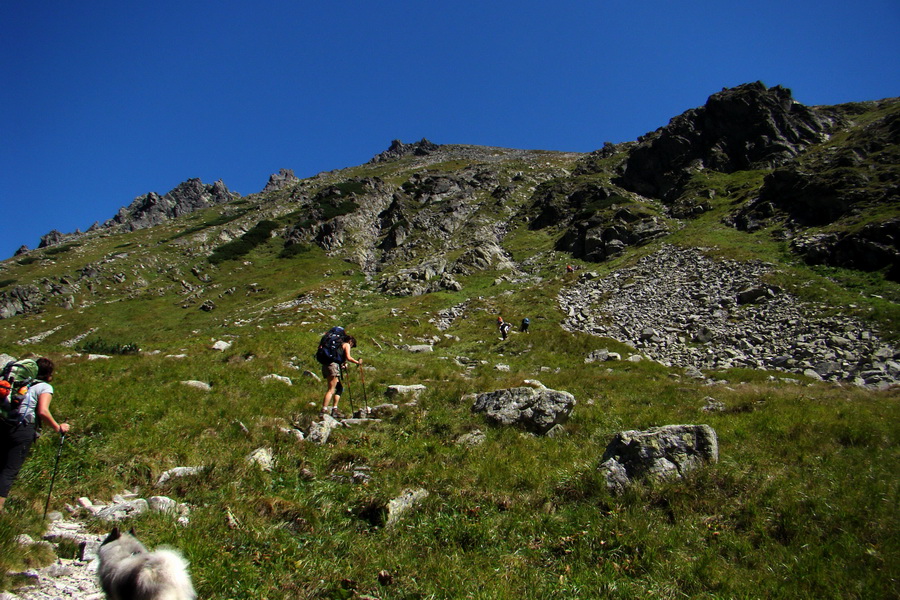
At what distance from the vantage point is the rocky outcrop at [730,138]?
63188 millimetres

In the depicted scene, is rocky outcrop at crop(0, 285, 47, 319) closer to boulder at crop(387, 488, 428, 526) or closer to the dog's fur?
boulder at crop(387, 488, 428, 526)

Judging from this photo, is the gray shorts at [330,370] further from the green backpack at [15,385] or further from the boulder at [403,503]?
the green backpack at [15,385]

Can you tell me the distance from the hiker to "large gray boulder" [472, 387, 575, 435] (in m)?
7.97

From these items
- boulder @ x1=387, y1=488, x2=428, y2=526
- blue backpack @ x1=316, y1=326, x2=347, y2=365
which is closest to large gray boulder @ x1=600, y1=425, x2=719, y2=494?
boulder @ x1=387, y1=488, x2=428, y2=526

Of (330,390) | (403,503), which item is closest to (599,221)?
(330,390)

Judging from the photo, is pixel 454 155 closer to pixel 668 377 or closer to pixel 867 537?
pixel 668 377

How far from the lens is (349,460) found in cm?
743

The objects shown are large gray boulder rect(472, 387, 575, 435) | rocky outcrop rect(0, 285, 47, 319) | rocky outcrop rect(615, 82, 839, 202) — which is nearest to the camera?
large gray boulder rect(472, 387, 575, 435)

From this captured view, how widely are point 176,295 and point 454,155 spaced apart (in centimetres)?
12760

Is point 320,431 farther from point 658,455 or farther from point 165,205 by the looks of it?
point 165,205

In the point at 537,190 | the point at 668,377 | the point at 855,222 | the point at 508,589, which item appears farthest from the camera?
the point at 537,190

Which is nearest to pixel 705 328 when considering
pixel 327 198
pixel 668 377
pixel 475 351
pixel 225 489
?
pixel 668 377

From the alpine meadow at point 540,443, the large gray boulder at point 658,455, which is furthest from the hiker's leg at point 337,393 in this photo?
the large gray boulder at point 658,455

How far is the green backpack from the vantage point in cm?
521
